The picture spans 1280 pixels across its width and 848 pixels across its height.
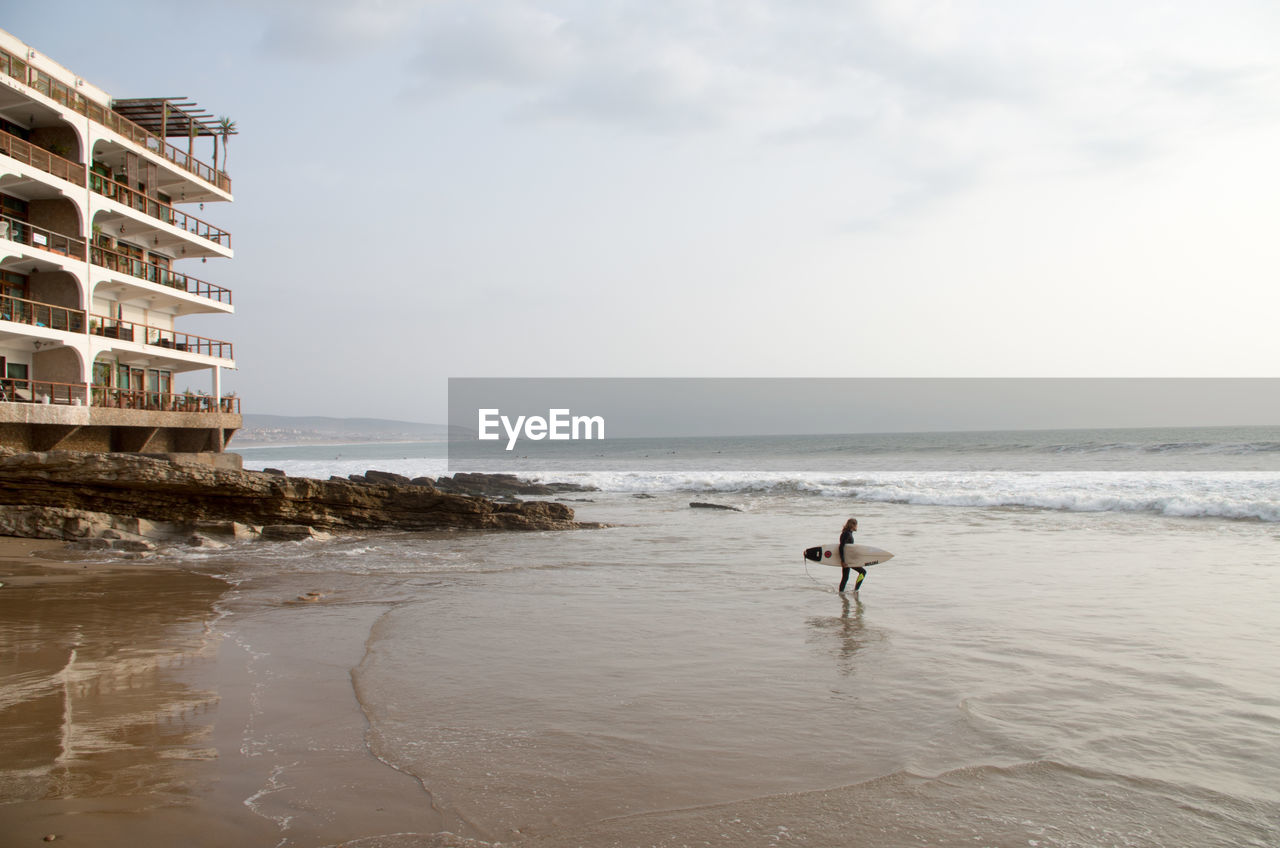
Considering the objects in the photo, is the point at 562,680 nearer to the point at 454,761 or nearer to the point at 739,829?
the point at 454,761

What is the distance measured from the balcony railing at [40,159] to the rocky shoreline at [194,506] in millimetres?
9890

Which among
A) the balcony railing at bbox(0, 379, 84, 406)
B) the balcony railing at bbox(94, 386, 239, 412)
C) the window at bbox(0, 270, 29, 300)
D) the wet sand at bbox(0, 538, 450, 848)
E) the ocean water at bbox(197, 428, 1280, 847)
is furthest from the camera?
the balcony railing at bbox(94, 386, 239, 412)

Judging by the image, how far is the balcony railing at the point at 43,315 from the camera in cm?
2255

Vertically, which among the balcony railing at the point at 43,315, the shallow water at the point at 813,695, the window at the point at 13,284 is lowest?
the shallow water at the point at 813,695

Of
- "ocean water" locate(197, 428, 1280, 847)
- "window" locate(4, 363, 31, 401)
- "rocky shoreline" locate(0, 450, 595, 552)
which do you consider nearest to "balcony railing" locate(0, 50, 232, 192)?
"window" locate(4, 363, 31, 401)

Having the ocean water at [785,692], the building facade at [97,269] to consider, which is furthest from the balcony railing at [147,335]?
the ocean water at [785,692]

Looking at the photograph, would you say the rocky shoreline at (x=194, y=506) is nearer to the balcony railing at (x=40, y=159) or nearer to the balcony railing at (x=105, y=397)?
the balcony railing at (x=105, y=397)

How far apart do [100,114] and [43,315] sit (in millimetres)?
7216

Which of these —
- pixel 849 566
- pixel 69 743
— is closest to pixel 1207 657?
pixel 849 566

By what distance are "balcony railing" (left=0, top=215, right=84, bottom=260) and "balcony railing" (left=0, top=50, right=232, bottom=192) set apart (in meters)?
3.94

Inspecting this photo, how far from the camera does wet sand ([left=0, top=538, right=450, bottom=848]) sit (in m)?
4.21

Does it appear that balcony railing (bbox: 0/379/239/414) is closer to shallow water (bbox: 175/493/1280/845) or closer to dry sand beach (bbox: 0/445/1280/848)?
dry sand beach (bbox: 0/445/1280/848)

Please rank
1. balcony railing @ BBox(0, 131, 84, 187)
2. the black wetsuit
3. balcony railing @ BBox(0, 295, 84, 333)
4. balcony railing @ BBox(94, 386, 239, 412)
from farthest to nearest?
balcony railing @ BBox(94, 386, 239, 412) < balcony railing @ BBox(0, 295, 84, 333) < balcony railing @ BBox(0, 131, 84, 187) < the black wetsuit

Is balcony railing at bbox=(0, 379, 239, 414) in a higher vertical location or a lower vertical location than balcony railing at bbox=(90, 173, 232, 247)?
lower
